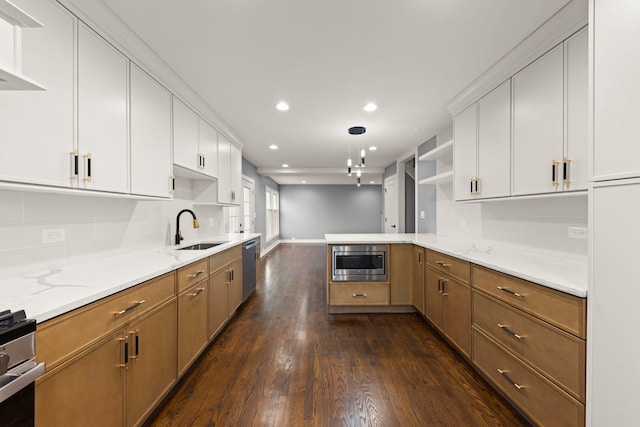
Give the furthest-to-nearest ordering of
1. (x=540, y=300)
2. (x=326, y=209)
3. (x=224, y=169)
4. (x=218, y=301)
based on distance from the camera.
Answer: (x=326, y=209)
(x=224, y=169)
(x=218, y=301)
(x=540, y=300)

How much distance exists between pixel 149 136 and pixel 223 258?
130 cm

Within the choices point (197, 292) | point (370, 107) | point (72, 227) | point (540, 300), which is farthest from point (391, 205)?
point (72, 227)

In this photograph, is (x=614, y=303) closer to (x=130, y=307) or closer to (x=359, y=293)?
(x=130, y=307)

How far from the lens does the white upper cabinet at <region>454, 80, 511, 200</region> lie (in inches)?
83.1

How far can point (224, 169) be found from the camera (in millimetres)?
3555

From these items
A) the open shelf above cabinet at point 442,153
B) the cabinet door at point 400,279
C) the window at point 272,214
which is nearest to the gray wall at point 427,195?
the open shelf above cabinet at point 442,153

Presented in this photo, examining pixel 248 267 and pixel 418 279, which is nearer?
pixel 418 279

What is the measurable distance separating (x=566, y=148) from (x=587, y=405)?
138cm

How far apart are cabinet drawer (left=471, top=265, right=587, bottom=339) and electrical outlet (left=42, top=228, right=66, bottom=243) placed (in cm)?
279

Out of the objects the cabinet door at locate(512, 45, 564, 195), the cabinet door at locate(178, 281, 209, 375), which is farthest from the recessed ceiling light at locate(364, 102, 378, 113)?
the cabinet door at locate(178, 281, 209, 375)

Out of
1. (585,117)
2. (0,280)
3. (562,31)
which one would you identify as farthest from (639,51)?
(0,280)

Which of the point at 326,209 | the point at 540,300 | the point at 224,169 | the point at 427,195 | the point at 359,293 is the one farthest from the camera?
the point at 326,209

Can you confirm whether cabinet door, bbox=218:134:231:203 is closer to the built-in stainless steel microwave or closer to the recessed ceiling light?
the built-in stainless steel microwave

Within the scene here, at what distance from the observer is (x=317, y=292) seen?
13.6 feet
